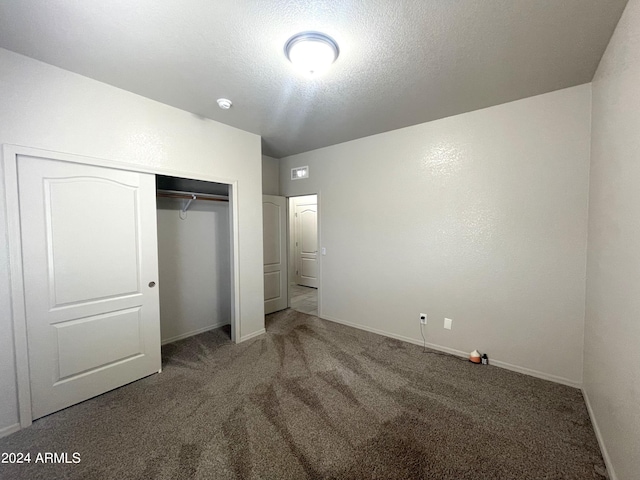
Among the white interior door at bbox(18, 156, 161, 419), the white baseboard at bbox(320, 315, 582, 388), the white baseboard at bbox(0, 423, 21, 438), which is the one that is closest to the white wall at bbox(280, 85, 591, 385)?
the white baseboard at bbox(320, 315, 582, 388)

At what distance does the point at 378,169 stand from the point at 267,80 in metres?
1.87

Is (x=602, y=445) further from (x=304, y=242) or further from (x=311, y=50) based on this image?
(x=304, y=242)

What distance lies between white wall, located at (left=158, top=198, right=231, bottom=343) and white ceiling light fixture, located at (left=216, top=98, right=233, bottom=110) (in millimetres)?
1410

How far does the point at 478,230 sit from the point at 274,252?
310 centimetres

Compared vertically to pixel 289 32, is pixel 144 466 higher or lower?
lower

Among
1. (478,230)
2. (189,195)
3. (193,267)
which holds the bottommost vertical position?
(193,267)

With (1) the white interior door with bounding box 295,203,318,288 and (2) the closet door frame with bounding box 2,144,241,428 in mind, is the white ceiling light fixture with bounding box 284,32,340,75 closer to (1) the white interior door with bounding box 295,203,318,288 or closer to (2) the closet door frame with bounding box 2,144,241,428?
(2) the closet door frame with bounding box 2,144,241,428

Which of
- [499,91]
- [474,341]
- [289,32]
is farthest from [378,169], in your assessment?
[474,341]

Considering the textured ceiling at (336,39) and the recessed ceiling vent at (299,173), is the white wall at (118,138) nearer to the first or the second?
the textured ceiling at (336,39)

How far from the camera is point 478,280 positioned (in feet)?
9.08

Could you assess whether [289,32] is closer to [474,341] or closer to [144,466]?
[144,466]

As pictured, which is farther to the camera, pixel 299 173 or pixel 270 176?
pixel 270 176

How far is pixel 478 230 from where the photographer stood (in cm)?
275

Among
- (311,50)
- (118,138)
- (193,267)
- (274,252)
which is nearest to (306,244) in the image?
(274,252)
